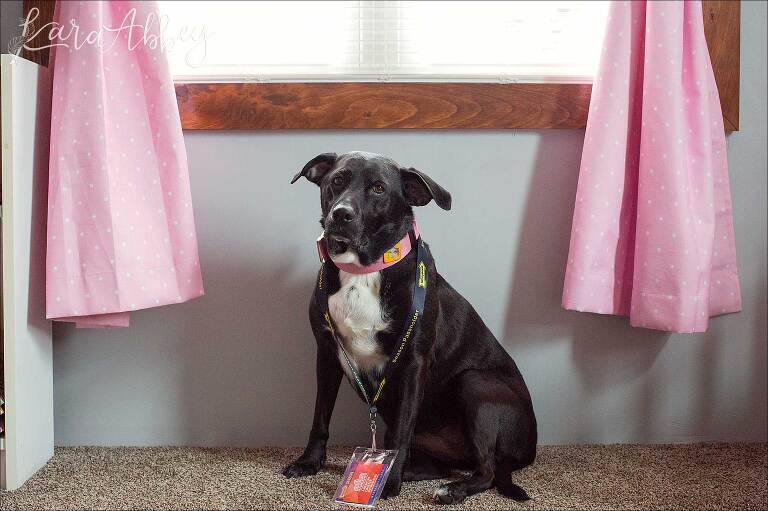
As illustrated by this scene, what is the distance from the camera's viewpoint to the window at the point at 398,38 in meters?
1.85

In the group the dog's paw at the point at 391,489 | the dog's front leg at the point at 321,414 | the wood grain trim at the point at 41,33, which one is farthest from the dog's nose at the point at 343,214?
the wood grain trim at the point at 41,33

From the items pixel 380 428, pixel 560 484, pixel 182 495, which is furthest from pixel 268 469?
pixel 560 484

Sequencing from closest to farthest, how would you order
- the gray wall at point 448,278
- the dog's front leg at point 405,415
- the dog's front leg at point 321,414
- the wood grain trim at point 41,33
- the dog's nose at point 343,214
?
the dog's nose at point 343,214 → the dog's front leg at point 405,415 → the dog's front leg at point 321,414 → the wood grain trim at point 41,33 → the gray wall at point 448,278

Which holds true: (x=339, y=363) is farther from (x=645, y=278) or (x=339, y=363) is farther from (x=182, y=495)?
(x=645, y=278)

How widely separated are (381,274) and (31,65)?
37.2 inches

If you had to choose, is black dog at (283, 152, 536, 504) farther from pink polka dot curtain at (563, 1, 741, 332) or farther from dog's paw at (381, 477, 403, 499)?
pink polka dot curtain at (563, 1, 741, 332)

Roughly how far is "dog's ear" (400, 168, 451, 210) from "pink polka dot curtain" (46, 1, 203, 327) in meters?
0.58

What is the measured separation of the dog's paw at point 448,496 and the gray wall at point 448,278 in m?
0.43

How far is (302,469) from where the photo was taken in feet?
5.17

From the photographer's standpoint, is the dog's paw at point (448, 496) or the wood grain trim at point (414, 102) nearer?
the dog's paw at point (448, 496)

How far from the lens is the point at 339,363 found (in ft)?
5.26

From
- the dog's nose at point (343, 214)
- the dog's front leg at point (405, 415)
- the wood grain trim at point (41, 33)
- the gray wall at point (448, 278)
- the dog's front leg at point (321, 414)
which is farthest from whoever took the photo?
the gray wall at point (448, 278)

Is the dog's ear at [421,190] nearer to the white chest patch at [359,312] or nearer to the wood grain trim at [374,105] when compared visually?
the white chest patch at [359,312]

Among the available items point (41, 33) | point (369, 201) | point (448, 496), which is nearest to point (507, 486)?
point (448, 496)
